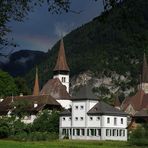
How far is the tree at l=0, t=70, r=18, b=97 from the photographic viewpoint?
122438 millimetres

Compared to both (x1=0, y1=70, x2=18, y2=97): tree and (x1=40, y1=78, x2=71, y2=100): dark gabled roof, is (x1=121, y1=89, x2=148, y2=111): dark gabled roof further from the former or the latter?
(x1=0, y1=70, x2=18, y2=97): tree

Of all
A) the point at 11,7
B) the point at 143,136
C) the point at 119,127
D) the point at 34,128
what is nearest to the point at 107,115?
the point at 119,127

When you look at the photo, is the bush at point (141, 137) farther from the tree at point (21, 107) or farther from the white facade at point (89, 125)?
the tree at point (21, 107)

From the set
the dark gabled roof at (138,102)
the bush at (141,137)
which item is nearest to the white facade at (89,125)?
the bush at (141,137)

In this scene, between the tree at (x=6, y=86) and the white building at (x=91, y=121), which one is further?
the tree at (x=6, y=86)

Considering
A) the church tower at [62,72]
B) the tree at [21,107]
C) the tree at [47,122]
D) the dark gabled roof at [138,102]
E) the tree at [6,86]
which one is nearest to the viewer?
the tree at [47,122]

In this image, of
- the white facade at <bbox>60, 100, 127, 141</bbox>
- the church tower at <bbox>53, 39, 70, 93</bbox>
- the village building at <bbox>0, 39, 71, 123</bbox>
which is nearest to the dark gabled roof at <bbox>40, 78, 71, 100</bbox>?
the village building at <bbox>0, 39, 71, 123</bbox>

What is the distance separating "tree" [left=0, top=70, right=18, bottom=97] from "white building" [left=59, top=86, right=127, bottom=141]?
3038 cm

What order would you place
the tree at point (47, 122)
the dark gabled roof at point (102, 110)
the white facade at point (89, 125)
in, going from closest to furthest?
the tree at point (47, 122)
the white facade at point (89, 125)
the dark gabled roof at point (102, 110)

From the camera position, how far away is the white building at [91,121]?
298 ft

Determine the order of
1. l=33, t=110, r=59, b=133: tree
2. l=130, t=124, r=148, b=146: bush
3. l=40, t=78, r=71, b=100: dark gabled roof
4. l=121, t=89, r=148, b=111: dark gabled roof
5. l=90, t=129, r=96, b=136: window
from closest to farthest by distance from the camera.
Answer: l=130, t=124, r=148, b=146: bush → l=33, t=110, r=59, b=133: tree → l=90, t=129, r=96, b=136: window → l=40, t=78, r=71, b=100: dark gabled roof → l=121, t=89, r=148, b=111: dark gabled roof

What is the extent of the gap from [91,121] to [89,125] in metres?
0.85

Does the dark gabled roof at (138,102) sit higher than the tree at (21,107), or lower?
higher

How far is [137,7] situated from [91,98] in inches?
3336
